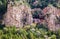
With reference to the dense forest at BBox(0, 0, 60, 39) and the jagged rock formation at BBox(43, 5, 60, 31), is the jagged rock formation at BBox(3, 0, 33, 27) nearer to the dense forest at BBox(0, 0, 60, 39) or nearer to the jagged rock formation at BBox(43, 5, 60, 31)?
the dense forest at BBox(0, 0, 60, 39)

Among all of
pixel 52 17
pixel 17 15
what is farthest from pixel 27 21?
pixel 52 17

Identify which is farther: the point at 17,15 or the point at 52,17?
the point at 52,17

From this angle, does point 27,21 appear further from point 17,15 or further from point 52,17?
point 52,17

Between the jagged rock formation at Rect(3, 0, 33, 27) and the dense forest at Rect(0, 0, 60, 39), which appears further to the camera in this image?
the jagged rock formation at Rect(3, 0, 33, 27)

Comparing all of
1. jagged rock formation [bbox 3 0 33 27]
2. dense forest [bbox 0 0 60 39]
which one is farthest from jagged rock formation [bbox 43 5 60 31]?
jagged rock formation [bbox 3 0 33 27]

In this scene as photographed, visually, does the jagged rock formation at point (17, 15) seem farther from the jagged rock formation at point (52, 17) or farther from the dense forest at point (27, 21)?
the jagged rock formation at point (52, 17)

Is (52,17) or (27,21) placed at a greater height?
(52,17)
